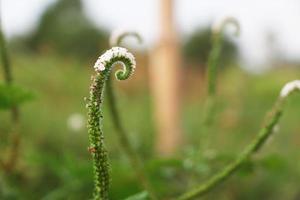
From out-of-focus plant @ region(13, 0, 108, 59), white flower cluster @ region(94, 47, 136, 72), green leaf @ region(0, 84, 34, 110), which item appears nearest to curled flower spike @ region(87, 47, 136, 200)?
white flower cluster @ region(94, 47, 136, 72)

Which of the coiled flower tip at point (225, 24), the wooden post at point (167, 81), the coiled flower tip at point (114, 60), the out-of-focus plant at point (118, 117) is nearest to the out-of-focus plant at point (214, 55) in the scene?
the coiled flower tip at point (225, 24)

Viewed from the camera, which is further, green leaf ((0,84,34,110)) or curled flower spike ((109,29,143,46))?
green leaf ((0,84,34,110))

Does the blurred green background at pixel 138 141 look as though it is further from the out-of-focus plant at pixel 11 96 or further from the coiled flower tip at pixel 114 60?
the coiled flower tip at pixel 114 60

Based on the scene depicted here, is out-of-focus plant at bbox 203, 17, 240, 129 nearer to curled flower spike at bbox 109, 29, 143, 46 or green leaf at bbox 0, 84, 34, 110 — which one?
curled flower spike at bbox 109, 29, 143, 46

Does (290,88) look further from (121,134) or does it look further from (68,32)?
(68,32)

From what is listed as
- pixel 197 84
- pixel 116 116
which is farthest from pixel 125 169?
pixel 197 84

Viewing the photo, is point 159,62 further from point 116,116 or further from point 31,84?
point 116,116
